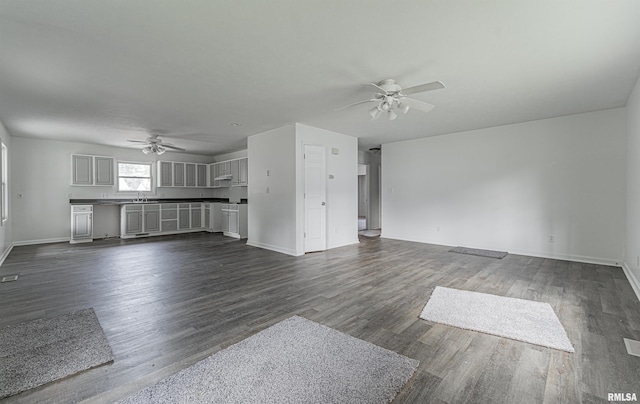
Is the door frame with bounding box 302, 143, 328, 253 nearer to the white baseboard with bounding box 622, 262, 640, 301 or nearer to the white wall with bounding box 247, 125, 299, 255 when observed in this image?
the white wall with bounding box 247, 125, 299, 255

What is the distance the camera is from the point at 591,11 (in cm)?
214

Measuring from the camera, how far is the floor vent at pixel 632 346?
6.95 feet

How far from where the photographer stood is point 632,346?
7.23ft

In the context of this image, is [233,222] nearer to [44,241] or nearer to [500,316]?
[44,241]

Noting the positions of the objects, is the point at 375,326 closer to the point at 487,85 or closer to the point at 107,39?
the point at 487,85

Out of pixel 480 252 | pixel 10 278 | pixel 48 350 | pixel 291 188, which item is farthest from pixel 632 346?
pixel 10 278

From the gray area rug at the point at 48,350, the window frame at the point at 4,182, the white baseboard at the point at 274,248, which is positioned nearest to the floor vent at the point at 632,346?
the gray area rug at the point at 48,350

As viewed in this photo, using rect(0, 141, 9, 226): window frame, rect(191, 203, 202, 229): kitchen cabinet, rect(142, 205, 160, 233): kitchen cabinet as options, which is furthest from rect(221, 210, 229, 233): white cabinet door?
rect(0, 141, 9, 226): window frame

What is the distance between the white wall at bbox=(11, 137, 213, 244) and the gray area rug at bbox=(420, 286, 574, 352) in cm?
870

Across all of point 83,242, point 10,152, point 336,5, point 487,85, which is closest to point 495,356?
point 336,5

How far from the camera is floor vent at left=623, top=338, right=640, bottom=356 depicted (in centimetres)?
212

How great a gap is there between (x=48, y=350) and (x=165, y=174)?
7188 millimetres

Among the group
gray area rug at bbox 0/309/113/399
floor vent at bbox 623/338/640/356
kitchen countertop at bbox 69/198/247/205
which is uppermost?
kitchen countertop at bbox 69/198/247/205

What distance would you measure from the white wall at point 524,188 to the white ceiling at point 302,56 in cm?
59
